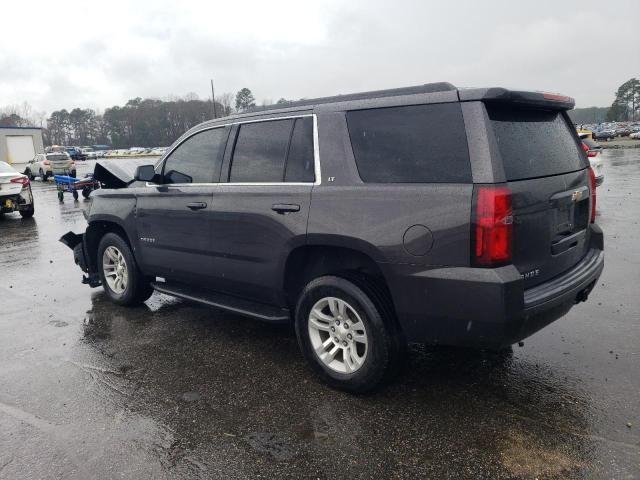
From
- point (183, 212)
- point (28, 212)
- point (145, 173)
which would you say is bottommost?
point (28, 212)

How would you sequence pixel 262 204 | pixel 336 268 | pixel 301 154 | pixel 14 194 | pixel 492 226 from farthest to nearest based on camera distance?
pixel 14 194
pixel 262 204
pixel 301 154
pixel 336 268
pixel 492 226

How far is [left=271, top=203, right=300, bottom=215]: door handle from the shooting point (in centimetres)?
370

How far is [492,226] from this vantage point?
285 centimetres

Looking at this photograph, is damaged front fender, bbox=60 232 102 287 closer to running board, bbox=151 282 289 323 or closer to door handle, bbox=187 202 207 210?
running board, bbox=151 282 289 323

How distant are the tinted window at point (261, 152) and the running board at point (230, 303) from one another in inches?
40.3

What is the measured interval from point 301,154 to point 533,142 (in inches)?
62.8

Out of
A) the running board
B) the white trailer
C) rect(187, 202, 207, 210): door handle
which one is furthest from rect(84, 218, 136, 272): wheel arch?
the white trailer

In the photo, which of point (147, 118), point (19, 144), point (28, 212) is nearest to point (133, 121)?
point (147, 118)

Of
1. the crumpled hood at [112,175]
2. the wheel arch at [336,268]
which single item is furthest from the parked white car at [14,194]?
the wheel arch at [336,268]

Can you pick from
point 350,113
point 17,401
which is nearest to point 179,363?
point 17,401

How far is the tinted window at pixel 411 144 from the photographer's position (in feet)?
9.91

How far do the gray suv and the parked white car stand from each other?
10440mm

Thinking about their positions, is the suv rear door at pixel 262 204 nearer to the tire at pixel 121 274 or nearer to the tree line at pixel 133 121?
the tire at pixel 121 274

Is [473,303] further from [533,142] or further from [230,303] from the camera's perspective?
[230,303]
